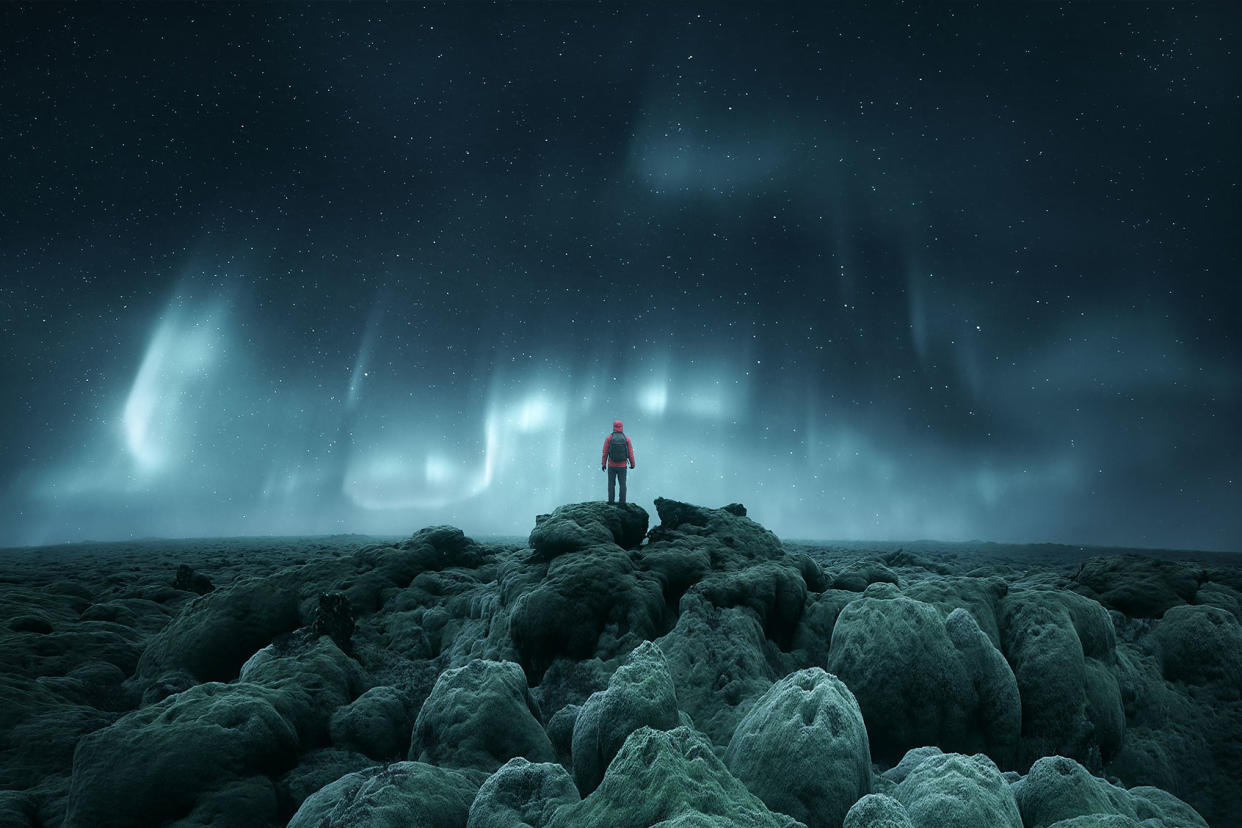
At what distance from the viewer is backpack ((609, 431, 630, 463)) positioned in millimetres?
20328

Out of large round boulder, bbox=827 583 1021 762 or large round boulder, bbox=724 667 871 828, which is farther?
large round boulder, bbox=827 583 1021 762

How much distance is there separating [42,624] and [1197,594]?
2705 centimetres

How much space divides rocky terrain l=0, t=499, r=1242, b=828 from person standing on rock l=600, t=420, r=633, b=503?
418 centimetres

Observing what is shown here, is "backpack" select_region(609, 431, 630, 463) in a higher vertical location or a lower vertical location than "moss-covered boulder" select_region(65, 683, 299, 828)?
higher

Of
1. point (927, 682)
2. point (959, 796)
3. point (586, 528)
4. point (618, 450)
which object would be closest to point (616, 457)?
point (618, 450)

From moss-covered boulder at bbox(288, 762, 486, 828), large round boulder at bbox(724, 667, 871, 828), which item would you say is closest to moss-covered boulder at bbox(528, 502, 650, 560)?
large round boulder at bbox(724, 667, 871, 828)

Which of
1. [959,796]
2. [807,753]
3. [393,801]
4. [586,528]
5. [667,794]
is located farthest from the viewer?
[586,528]

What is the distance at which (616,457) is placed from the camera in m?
20.4

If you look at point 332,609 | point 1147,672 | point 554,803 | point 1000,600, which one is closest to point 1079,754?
point 1000,600

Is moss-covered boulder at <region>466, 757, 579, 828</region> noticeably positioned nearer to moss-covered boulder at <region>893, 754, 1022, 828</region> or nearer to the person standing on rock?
moss-covered boulder at <region>893, 754, 1022, 828</region>

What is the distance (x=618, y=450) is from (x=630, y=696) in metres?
13.8

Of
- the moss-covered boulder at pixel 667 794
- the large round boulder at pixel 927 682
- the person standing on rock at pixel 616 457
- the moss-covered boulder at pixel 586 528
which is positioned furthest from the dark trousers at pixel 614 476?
the moss-covered boulder at pixel 667 794

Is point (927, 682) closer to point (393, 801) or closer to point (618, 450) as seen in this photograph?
point (393, 801)

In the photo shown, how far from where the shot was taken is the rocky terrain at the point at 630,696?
576cm
